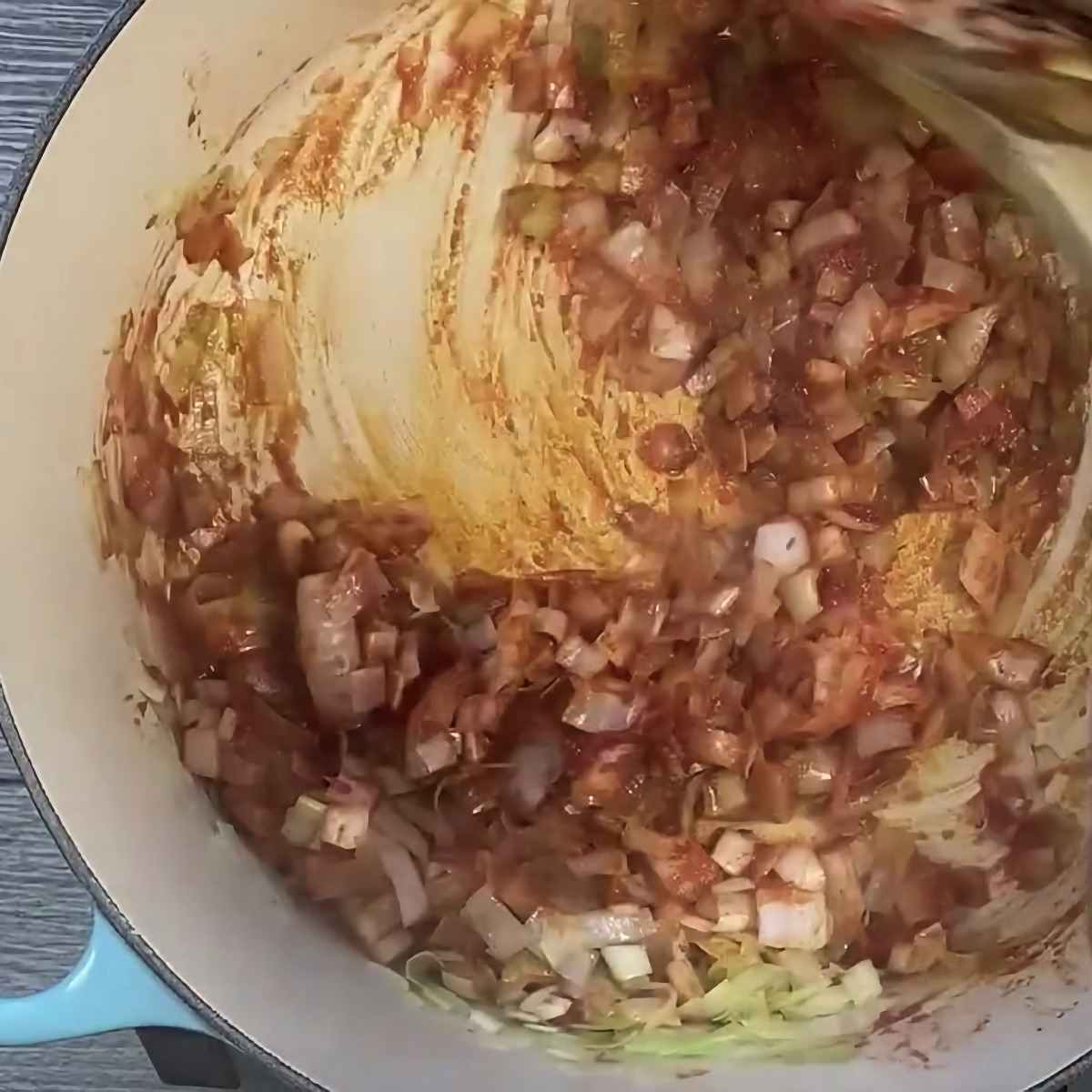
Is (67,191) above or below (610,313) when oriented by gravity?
above

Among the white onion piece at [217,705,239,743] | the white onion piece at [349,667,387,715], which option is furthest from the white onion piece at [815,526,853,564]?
the white onion piece at [217,705,239,743]

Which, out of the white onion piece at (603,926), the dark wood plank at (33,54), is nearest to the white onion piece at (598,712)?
the white onion piece at (603,926)

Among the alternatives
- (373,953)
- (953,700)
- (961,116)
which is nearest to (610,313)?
(961,116)

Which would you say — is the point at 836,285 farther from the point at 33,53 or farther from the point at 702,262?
the point at 33,53

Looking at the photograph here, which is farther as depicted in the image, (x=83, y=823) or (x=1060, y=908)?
(x=1060, y=908)

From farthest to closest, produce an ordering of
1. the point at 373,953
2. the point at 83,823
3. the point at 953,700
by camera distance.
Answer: the point at 953,700 → the point at 373,953 → the point at 83,823

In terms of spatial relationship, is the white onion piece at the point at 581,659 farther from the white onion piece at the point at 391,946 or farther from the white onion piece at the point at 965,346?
the white onion piece at the point at 965,346

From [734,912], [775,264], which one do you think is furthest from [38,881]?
[775,264]

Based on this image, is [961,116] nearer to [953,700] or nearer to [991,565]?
[991,565]

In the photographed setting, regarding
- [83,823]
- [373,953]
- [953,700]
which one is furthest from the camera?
[953,700]
